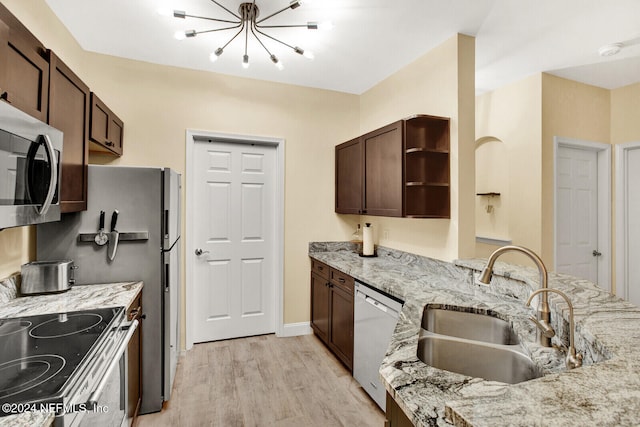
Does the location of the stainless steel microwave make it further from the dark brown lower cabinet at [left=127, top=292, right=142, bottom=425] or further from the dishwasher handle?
the dishwasher handle

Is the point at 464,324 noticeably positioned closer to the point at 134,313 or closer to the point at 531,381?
the point at 531,381

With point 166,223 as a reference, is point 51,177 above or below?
above

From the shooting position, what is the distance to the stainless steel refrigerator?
2.06m

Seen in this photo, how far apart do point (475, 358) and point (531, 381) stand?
0.68 metres

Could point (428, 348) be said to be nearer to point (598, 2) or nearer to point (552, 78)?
point (598, 2)

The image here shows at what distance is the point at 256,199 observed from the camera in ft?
11.5

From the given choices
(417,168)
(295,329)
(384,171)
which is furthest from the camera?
(295,329)

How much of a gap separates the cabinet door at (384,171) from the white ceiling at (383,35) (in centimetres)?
72

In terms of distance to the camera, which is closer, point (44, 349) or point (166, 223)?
point (44, 349)

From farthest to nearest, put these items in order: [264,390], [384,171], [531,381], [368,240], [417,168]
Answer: [368,240] < [384,171] < [417,168] < [264,390] < [531,381]

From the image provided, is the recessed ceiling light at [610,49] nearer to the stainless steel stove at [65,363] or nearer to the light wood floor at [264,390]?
the light wood floor at [264,390]

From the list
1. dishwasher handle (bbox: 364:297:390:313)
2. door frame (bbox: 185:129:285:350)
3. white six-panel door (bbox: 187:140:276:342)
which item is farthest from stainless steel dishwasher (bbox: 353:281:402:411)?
white six-panel door (bbox: 187:140:276:342)

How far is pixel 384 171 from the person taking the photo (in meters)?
2.80

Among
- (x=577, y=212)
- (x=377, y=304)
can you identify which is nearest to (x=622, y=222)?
(x=577, y=212)
